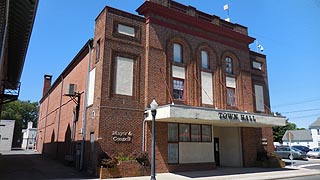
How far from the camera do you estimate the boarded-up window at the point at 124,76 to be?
686 inches

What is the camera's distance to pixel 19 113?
90.8m

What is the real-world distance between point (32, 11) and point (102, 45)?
14.4 feet

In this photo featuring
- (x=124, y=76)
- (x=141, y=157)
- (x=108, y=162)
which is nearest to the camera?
(x=108, y=162)

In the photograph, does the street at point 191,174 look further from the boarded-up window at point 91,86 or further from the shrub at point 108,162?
the boarded-up window at point 91,86

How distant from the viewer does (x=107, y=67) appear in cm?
1709

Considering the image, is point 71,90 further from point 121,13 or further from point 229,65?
point 229,65

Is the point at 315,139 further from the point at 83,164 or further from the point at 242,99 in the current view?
the point at 83,164

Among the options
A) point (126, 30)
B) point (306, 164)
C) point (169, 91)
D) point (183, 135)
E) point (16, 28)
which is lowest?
point (306, 164)

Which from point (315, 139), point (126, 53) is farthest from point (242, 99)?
point (315, 139)

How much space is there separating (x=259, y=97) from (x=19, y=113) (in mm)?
85252

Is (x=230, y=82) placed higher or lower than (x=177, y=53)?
lower

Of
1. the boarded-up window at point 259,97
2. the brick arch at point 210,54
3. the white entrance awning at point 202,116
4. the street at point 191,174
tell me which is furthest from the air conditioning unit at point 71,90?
the boarded-up window at point 259,97

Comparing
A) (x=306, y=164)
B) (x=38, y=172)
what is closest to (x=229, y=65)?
(x=306, y=164)

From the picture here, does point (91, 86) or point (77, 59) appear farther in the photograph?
point (77, 59)
